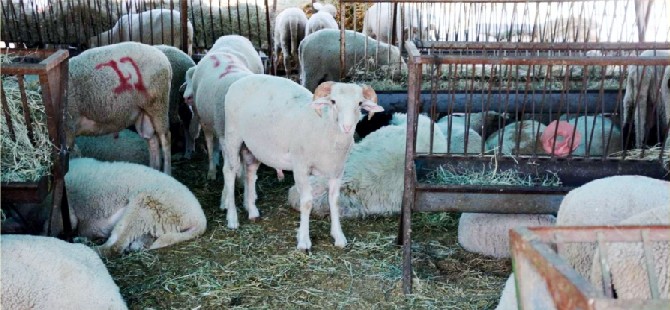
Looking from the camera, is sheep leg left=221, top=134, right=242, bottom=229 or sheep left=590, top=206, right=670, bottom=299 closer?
sheep left=590, top=206, right=670, bottom=299

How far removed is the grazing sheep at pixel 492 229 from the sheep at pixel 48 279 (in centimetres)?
290

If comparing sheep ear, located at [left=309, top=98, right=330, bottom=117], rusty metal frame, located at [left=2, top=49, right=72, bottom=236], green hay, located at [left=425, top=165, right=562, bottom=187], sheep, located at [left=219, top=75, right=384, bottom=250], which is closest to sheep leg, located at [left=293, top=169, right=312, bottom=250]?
sheep, located at [left=219, top=75, right=384, bottom=250]

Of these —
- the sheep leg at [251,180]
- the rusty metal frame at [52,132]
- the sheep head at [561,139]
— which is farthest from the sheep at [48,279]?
the sheep head at [561,139]

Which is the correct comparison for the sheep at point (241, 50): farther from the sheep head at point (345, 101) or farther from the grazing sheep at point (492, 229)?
the grazing sheep at point (492, 229)

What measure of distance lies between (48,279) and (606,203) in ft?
10.1

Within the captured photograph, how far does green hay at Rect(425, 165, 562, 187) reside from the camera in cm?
555

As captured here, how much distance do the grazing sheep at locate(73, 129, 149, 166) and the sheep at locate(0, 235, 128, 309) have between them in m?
3.67

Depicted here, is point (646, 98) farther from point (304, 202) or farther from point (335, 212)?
point (304, 202)

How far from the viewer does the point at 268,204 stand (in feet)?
24.5

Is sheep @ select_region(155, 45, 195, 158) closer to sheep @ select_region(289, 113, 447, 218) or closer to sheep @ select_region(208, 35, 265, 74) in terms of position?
sheep @ select_region(208, 35, 265, 74)

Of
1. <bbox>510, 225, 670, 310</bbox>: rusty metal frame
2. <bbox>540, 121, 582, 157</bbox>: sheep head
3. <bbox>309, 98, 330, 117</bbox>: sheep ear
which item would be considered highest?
<bbox>510, 225, 670, 310</bbox>: rusty metal frame

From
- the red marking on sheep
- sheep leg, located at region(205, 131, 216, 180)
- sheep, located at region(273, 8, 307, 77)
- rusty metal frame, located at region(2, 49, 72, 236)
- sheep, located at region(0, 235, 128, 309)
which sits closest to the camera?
sheep, located at region(0, 235, 128, 309)

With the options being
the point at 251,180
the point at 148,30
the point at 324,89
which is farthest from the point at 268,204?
the point at 148,30

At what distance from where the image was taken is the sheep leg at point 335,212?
6.25 metres
